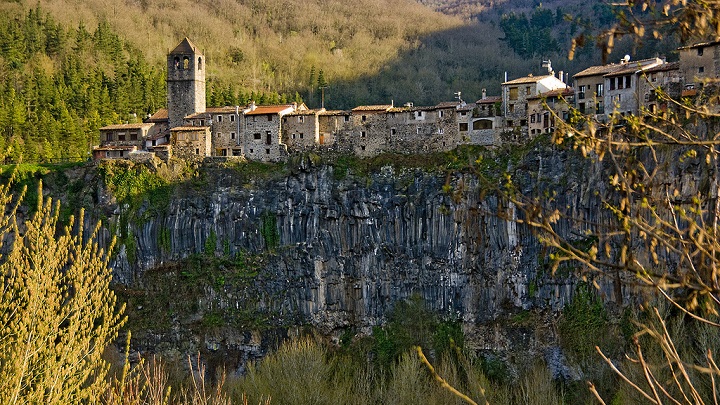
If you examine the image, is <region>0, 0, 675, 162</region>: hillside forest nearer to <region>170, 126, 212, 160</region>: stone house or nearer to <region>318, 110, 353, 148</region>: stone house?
<region>170, 126, 212, 160</region>: stone house

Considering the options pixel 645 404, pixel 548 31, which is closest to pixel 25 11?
pixel 548 31

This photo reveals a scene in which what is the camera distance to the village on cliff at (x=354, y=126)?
5328 centimetres

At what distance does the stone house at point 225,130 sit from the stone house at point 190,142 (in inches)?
32.0

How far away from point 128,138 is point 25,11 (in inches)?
2065

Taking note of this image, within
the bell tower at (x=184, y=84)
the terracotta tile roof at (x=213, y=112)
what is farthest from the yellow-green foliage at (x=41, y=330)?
the bell tower at (x=184, y=84)

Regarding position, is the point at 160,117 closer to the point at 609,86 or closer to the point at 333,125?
the point at 333,125

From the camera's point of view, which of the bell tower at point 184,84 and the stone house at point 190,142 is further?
the bell tower at point 184,84

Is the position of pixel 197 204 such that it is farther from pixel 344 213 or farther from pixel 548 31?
pixel 548 31

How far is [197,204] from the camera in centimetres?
5438

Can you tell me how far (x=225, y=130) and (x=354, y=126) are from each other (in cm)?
816

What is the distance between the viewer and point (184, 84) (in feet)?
201

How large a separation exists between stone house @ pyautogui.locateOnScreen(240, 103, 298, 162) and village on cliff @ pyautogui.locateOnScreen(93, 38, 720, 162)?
61 mm

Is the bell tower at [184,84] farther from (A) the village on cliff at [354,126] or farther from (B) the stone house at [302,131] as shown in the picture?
(B) the stone house at [302,131]

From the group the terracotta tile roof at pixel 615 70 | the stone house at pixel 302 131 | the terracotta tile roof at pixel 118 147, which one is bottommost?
the terracotta tile roof at pixel 118 147
